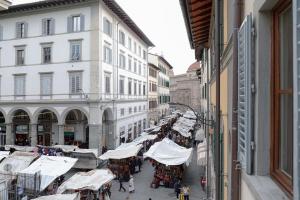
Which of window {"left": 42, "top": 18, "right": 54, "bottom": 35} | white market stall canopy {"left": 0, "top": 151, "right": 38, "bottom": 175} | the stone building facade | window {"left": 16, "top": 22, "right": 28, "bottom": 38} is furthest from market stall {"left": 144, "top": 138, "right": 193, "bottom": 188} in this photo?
the stone building facade

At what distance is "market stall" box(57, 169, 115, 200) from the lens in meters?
13.6

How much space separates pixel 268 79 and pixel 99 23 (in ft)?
83.8

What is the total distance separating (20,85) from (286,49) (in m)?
30.7

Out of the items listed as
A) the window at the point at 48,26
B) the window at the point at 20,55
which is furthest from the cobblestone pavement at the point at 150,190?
the window at the point at 20,55

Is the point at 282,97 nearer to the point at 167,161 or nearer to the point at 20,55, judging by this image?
the point at 167,161

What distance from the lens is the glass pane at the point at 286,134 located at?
8.50 feet

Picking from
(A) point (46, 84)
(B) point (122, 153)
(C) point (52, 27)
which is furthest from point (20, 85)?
(B) point (122, 153)

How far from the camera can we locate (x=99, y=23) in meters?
27.2

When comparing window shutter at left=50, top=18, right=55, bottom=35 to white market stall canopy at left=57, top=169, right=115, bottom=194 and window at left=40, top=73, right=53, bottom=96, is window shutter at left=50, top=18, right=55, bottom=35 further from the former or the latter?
white market stall canopy at left=57, top=169, right=115, bottom=194

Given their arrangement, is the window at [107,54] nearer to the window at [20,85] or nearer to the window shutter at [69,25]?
the window shutter at [69,25]

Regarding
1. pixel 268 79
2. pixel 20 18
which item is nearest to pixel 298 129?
pixel 268 79

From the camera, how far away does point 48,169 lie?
51.5ft

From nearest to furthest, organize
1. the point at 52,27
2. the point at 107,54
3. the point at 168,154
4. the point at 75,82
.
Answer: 1. the point at 168,154
2. the point at 75,82
3. the point at 52,27
4. the point at 107,54

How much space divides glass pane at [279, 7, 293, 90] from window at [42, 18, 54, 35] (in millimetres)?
28445
